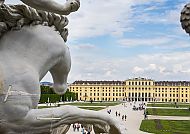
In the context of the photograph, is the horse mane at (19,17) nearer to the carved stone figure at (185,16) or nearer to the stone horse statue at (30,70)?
the stone horse statue at (30,70)

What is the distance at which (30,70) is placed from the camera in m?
2.64

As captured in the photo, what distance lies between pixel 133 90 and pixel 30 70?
→ 108 metres

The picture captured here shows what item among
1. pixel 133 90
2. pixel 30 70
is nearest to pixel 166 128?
pixel 30 70

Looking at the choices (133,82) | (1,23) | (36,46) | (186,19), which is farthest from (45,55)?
(133,82)

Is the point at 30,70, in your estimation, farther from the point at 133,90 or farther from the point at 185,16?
the point at 133,90

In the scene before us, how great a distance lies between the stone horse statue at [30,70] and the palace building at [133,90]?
107511 mm

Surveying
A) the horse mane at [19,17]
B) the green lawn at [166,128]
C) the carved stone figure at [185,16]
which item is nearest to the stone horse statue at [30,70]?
the horse mane at [19,17]

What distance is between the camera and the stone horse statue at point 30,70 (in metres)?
2.53

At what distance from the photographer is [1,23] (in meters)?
2.61

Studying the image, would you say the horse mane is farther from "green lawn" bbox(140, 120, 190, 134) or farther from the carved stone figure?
"green lawn" bbox(140, 120, 190, 134)

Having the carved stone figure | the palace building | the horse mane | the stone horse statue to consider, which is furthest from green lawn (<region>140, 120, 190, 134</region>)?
the palace building

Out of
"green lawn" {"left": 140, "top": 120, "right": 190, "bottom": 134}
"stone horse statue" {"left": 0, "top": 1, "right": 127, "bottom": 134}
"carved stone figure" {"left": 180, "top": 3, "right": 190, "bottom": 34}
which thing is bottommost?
"green lawn" {"left": 140, "top": 120, "right": 190, "bottom": 134}

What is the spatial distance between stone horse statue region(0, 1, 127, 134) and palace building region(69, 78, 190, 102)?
107511mm

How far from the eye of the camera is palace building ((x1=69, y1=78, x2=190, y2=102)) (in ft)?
361
